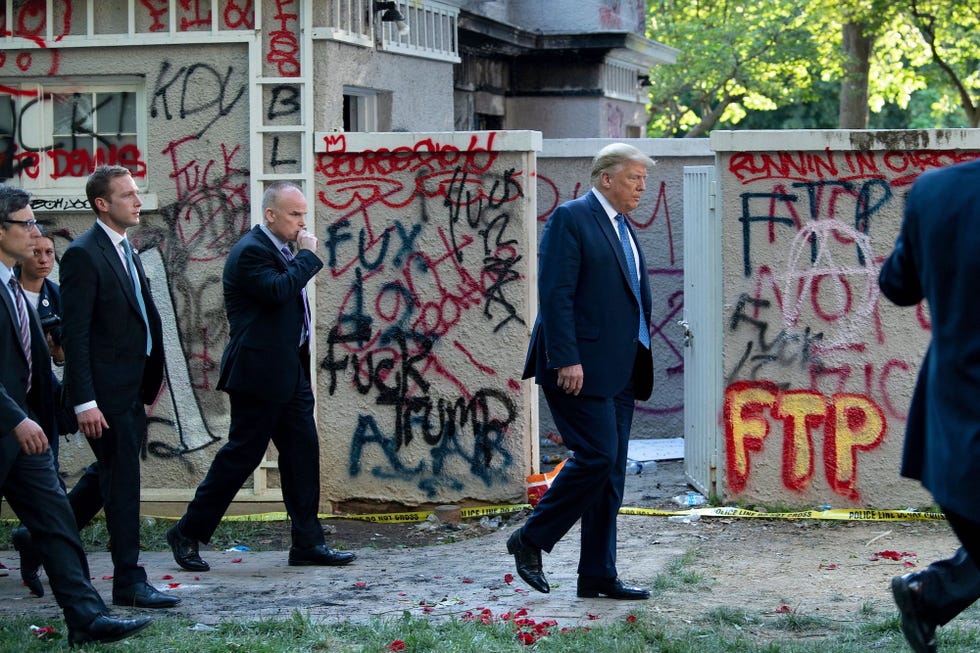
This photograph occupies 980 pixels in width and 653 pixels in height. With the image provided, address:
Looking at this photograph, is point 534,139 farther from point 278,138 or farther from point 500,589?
point 500,589

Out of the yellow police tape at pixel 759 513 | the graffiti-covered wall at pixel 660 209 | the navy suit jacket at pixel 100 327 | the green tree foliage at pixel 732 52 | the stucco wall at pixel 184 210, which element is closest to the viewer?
the navy suit jacket at pixel 100 327

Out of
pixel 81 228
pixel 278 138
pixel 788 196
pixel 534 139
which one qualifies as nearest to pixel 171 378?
pixel 81 228

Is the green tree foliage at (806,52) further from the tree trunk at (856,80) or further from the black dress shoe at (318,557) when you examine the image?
the black dress shoe at (318,557)

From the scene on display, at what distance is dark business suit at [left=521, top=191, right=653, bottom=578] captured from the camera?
5910 millimetres

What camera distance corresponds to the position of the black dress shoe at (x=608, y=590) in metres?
6.03

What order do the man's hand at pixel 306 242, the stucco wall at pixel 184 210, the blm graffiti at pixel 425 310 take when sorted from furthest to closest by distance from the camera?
the stucco wall at pixel 184 210
the blm graffiti at pixel 425 310
the man's hand at pixel 306 242

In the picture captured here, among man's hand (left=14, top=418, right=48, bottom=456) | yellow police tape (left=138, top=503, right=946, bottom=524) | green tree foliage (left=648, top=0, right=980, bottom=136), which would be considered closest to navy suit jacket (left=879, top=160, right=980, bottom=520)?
man's hand (left=14, top=418, right=48, bottom=456)

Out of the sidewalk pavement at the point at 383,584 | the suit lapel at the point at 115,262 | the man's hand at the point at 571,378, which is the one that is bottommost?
the sidewalk pavement at the point at 383,584

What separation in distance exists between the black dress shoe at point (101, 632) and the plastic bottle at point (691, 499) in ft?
12.8

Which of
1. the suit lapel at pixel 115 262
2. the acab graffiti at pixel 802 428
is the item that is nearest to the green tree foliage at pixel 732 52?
the acab graffiti at pixel 802 428

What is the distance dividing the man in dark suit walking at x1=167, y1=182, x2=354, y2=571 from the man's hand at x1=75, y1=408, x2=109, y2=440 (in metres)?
0.98

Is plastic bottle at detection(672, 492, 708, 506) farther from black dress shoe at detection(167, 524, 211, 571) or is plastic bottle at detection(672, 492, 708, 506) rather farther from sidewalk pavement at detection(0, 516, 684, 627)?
black dress shoe at detection(167, 524, 211, 571)

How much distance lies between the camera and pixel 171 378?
859cm

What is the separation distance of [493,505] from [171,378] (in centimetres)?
221
